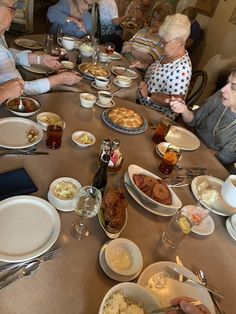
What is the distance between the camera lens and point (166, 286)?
87 cm

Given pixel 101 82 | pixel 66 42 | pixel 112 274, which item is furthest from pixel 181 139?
pixel 66 42

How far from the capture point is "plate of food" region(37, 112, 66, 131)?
4.50 ft

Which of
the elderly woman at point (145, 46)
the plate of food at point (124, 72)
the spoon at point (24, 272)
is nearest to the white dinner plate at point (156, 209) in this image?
the spoon at point (24, 272)

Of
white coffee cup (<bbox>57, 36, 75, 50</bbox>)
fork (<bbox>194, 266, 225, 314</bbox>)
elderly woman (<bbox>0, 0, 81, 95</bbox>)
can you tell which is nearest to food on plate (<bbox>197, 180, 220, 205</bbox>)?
fork (<bbox>194, 266, 225, 314</bbox>)

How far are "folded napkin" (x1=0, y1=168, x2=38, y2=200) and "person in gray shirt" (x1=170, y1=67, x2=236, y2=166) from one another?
3.76 ft

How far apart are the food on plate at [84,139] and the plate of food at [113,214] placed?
0.43m

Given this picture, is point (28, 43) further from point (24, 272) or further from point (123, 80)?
point (24, 272)

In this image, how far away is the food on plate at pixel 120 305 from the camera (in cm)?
68

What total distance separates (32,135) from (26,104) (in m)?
0.27

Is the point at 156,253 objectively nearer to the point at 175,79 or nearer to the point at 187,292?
the point at 187,292

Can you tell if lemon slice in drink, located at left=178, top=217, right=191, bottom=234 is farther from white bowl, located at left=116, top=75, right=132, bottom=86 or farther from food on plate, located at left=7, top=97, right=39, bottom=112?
white bowl, located at left=116, top=75, right=132, bottom=86

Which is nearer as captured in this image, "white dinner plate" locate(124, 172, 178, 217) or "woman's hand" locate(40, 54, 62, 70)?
"white dinner plate" locate(124, 172, 178, 217)

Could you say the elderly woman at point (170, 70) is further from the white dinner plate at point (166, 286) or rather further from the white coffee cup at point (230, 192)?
the white dinner plate at point (166, 286)

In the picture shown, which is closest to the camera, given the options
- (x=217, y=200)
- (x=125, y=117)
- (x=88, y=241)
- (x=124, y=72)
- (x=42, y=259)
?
(x=42, y=259)
